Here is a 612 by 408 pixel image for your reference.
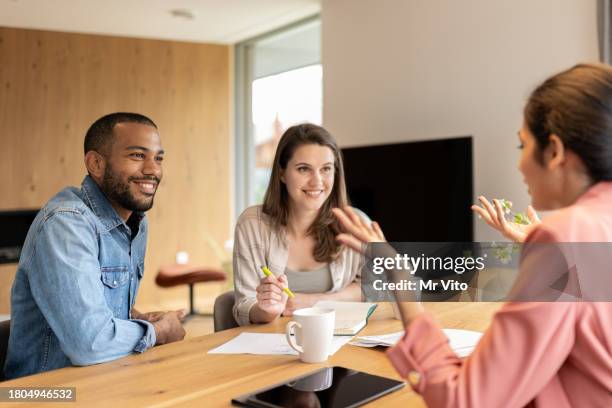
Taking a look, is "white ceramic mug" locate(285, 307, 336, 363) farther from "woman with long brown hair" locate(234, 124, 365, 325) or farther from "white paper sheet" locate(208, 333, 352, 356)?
"woman with long brown hair" locate(234, 124, 365, 325)

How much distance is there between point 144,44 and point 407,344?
4853mm

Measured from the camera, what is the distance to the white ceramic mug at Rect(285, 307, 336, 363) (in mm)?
1190

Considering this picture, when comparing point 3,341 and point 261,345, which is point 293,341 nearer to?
point 261,345

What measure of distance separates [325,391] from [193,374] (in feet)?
0.94

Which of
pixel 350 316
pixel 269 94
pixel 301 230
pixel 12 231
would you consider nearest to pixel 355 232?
pixel 350 316

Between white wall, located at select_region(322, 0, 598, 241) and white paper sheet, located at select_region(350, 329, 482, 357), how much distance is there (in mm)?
1659

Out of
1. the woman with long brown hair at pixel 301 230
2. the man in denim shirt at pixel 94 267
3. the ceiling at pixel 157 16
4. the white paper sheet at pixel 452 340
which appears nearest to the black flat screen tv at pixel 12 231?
the ceiling at pixel 157 16

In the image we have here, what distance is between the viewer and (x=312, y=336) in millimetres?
1192

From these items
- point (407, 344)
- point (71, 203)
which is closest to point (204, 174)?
point (71, 203)

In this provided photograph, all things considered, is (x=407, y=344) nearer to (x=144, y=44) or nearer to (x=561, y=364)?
(x=561, y=364)

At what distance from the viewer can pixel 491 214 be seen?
1.26m

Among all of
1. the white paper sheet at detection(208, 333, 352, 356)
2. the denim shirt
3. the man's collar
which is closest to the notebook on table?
the white paper sheet at detection(208, 333, 352, 356)

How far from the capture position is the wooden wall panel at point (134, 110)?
183 inches

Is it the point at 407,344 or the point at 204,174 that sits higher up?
the point at 204,174
